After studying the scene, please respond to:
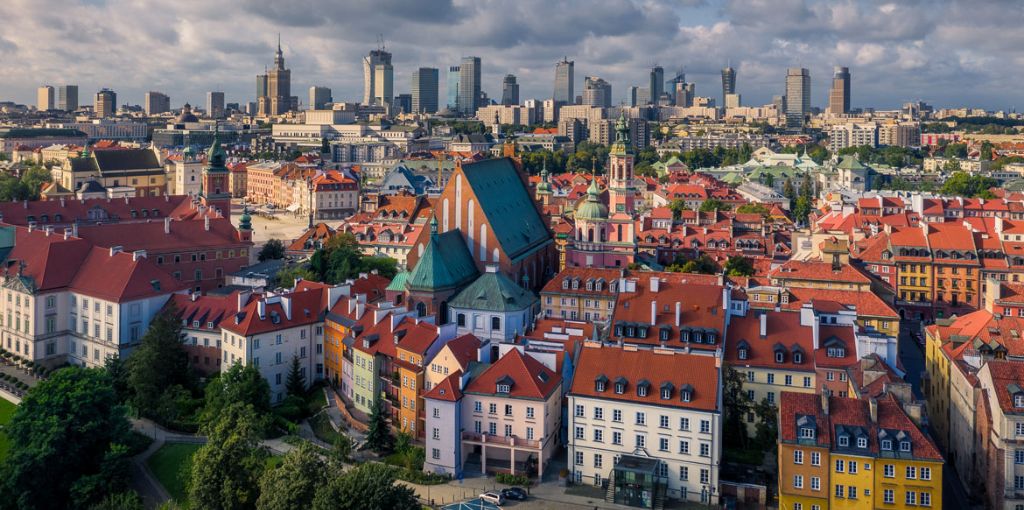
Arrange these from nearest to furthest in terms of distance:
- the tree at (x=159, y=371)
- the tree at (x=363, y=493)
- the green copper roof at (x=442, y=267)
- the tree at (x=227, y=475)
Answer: the tree at (x=363, y=493), the tree at (x=227, y=475), the tree at (x=159, y=371), the green copper roof at (x=442, y=267)

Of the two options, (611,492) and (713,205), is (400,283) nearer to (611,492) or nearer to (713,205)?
(611,492)

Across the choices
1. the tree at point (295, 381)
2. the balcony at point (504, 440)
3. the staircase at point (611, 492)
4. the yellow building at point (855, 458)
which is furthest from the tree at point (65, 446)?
the yellow building at point (855, 458)

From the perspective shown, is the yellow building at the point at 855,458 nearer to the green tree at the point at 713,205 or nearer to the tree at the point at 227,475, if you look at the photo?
the tree at the point at 227,475

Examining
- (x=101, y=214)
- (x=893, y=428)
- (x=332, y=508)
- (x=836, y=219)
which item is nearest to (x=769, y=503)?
(x=893, y=428)

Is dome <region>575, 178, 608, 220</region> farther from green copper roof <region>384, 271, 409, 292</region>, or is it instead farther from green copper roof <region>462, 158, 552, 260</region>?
green copper roof <region>384, 271, 409, 292</region>

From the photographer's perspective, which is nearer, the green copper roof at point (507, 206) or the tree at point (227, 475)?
the tree at point (227, 475)

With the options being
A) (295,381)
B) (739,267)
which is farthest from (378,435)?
(739,267)
